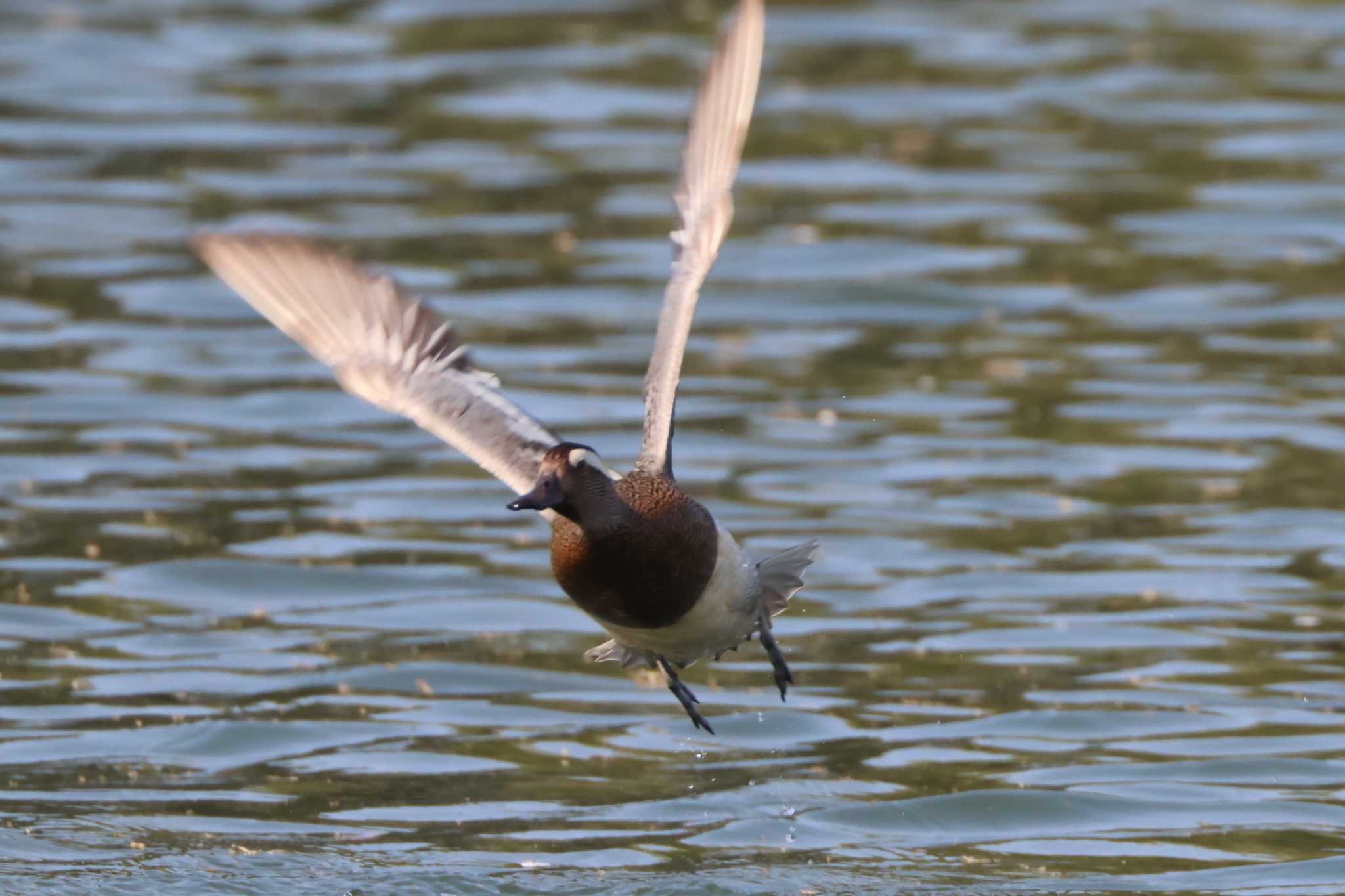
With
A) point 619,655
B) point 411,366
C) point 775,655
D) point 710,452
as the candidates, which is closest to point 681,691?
point 619,655

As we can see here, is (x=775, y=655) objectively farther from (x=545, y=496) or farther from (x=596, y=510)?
(x=545, y=496)

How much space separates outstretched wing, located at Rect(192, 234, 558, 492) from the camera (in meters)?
7.48

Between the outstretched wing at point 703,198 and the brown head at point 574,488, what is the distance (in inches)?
19.0

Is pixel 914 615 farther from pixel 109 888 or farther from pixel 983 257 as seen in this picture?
pixel 983 257

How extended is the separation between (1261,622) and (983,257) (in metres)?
5.44

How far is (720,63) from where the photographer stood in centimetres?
758

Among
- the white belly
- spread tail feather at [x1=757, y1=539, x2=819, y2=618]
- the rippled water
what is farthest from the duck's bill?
the rippled water

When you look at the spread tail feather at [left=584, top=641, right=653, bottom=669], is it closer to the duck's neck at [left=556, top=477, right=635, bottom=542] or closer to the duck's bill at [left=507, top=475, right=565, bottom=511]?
the duck's neck at [left=556, top=477, right=635, bottom=542]

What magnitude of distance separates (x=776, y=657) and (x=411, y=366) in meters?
1.57

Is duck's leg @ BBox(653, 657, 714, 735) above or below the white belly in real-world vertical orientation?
below

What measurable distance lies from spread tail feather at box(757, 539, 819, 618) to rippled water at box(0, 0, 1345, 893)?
81cm

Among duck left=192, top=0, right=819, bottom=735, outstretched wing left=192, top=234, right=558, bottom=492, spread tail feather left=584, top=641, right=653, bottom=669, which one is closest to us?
duck left=192, top=0, right=819, bottom=735

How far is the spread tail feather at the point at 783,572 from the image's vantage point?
7957 millimetres

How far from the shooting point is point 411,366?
24.9ft
